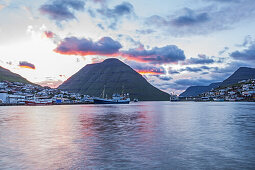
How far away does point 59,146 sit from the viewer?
68.6 feet

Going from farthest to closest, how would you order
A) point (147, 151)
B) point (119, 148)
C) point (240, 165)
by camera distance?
point (119, 148) → point (147, 151) → point (240, 165)

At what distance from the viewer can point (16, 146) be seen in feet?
68.6

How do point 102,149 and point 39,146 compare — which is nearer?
point 102,149

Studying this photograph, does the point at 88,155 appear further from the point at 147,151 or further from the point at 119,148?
the point at 147,151

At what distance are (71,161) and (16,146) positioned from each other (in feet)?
28.6

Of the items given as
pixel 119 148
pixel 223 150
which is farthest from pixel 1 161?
pixel 223 150

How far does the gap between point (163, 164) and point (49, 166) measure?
7381mm

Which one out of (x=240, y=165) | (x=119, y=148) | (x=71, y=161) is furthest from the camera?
(x=119, y=148)

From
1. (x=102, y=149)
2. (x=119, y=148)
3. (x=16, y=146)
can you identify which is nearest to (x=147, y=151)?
(x=119, y=148)

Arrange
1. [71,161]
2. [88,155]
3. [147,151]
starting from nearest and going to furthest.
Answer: [71,161]
[88,155]
[147,151]

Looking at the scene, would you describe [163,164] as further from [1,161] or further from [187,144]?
[1,161]

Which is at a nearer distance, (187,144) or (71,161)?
(71,161)

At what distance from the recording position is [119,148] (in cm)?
1959

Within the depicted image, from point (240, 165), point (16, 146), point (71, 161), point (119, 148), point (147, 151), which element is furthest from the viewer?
point (16, 146)
